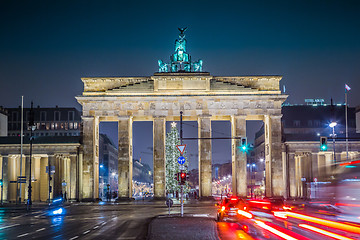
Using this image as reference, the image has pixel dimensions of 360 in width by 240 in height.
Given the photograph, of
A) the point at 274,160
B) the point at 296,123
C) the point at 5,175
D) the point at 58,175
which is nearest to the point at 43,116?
the point at 5,175

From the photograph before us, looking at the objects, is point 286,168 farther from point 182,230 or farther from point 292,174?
point 182,230

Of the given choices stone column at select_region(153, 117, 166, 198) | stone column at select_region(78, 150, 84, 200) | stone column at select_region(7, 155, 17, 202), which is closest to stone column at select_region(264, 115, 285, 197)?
stone column at select_region(153, 117, 166, 198)

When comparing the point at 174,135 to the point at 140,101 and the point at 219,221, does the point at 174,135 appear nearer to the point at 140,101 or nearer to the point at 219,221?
the point at 140,101

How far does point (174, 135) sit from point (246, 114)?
19.7m

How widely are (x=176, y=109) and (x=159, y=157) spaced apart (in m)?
7.16

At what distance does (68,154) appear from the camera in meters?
77.4

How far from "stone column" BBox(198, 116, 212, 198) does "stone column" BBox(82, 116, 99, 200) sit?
14936 mm

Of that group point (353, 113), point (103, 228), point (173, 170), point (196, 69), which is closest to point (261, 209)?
point (103, 228)

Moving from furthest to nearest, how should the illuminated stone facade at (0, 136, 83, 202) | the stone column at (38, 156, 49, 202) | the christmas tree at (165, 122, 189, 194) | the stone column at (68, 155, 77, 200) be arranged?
the stone column at (38, 156, 49, 202) → the christmas tree at (165, 122, 189, 194) → the illuminated stone facade at (0, 136, 83, 202) → the stone column at (68, 155, 77, 200)

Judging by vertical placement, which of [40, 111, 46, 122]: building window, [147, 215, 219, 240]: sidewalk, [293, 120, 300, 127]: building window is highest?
[40, 111, 46, 122]: building window

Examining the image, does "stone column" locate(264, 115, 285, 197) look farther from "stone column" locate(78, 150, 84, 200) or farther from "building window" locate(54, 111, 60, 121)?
"building window" locate(54, 111, 60, 121)

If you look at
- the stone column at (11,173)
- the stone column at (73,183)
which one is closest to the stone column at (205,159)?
the stone column at (73,183)

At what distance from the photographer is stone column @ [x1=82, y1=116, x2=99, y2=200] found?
73.5m

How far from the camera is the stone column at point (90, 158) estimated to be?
7350 cm
